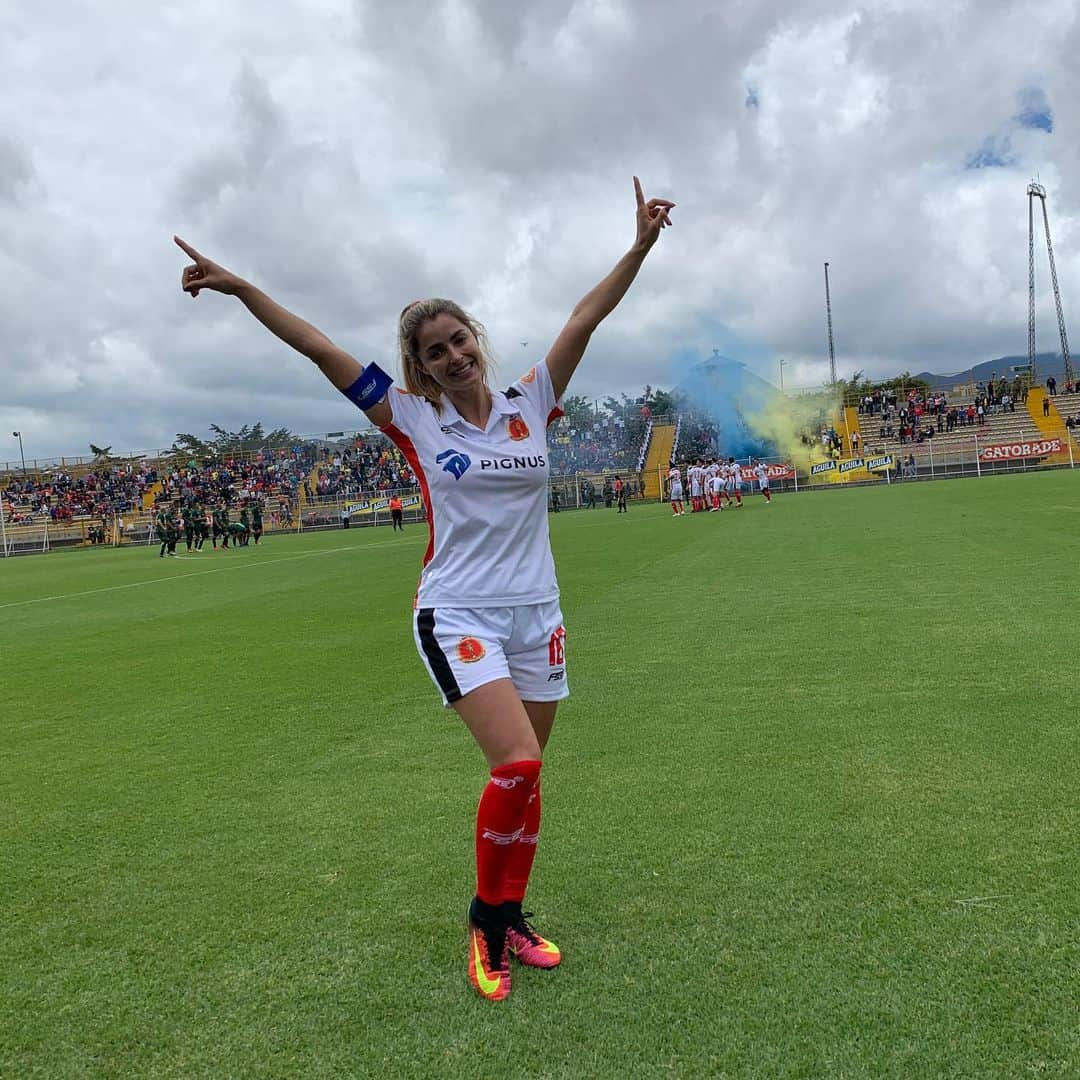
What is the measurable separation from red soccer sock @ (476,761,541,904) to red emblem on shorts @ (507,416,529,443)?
44.3 inches

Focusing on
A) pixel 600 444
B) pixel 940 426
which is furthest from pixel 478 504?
pixel 600 444

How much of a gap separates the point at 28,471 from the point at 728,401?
162ft

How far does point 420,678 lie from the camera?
7336 millimetres

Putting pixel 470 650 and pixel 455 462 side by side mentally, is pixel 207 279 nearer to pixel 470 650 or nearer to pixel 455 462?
pixel 455 462

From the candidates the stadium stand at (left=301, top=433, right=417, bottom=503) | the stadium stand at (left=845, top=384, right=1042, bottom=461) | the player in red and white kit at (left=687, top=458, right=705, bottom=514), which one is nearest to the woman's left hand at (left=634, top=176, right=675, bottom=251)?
the player in red and white kit at (left=687, top=458, right=705, bottom=514)

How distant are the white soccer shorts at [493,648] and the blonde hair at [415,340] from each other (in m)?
0.77

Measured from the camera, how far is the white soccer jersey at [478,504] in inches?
120

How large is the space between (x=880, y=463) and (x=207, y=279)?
48045 mm

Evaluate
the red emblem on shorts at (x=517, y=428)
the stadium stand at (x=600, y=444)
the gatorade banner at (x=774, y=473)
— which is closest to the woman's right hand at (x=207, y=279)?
the red emblem on shorts at (x=517, y=428)

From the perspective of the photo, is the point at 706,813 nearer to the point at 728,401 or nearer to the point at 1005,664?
the point at 1005,664

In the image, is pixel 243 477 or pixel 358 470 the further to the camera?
pixel 243 477

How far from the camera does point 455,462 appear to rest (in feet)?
10.0

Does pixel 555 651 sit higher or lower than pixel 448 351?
lower

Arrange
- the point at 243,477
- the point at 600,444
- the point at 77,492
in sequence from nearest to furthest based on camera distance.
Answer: the point at 77,492 < the point at 600,444 < the point at 243,477
